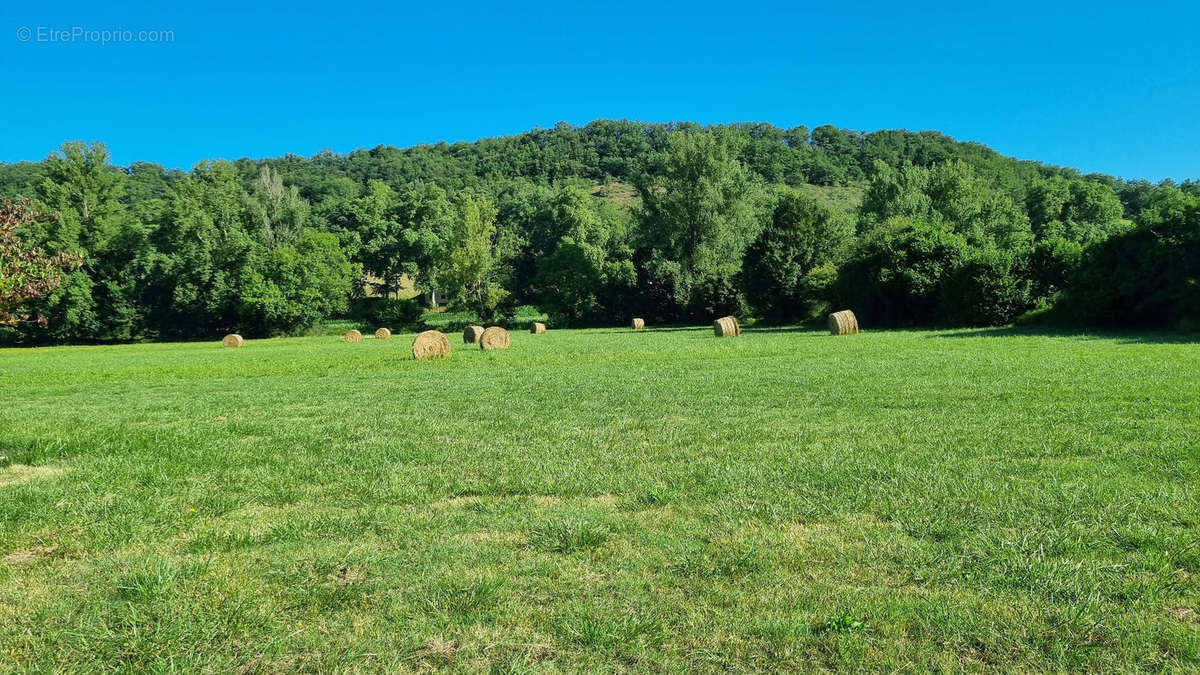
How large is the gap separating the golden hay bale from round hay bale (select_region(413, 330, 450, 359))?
17.9m

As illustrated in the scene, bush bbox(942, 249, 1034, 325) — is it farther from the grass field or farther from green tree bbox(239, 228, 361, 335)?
green tree bbox(239, 228, 361, 335)

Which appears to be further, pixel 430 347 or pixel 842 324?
pixel 842 324

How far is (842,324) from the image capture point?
97.8 ft

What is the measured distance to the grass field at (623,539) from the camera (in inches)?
121

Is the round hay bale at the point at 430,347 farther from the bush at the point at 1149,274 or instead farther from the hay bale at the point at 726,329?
the bush at the point at 1149,274

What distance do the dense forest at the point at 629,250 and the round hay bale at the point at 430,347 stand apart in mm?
14333

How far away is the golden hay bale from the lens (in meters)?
29.8

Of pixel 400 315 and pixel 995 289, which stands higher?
pixel 995 289

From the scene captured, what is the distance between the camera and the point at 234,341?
1597 inches

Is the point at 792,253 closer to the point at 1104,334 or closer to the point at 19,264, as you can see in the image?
the point at 1104,334

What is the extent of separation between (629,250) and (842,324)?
29.9 metres

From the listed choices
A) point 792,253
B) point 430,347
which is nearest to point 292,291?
point 430,347

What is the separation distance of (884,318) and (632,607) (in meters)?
37.1

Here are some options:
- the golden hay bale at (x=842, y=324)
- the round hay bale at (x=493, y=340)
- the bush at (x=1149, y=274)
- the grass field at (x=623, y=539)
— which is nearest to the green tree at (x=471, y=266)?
the round hay bale at (x=493, y=340)
